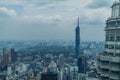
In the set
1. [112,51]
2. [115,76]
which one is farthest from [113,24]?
[115,76]

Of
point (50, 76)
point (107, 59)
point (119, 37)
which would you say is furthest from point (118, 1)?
point (50, 76)

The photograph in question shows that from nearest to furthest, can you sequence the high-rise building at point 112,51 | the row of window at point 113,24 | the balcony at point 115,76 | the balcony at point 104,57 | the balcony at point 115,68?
the balcony at point 115,68, the high-rise building at point 112,51, the balcony at point 115,76, the row of window at point 113,24, the balcony at point 104,57

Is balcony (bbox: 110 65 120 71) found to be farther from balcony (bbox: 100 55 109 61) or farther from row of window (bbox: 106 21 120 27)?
row of window (bbox: 106 21 120 27)

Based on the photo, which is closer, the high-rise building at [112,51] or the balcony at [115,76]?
the high-rise building at [112,51]

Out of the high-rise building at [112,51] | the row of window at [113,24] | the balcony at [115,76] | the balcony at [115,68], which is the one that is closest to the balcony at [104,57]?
the high-rise building at [112,51]

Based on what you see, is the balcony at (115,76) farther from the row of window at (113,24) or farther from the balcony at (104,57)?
the row of window at (113,24)

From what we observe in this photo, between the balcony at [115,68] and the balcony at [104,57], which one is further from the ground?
the balcony at [104,57]

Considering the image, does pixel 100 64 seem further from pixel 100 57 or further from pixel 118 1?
pixel 118 1

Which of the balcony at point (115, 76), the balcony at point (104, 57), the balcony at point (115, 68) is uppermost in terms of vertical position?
the balcony at point (104, 57)
